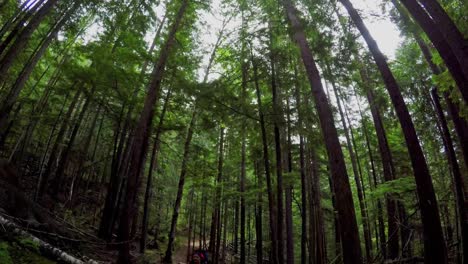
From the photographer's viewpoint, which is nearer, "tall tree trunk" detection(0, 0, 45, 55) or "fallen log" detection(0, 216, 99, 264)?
"fallen log" detection(0, 216, 99, 264)

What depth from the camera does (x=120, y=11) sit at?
10.1 meters

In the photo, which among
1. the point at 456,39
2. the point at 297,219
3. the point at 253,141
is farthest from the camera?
the point at 297,219

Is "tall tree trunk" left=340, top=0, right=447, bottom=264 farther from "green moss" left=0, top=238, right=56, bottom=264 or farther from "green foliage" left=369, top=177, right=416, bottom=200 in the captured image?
"green moss" left=0, top=238, right=56, bottom=264

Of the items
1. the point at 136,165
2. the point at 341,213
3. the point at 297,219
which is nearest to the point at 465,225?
the point at 341,213

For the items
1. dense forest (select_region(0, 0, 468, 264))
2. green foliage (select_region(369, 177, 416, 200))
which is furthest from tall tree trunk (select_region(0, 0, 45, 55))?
green foliage (select_region(369, 177, 416, 200))

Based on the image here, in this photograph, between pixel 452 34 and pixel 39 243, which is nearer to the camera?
pixel 452 34

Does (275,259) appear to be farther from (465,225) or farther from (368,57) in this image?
(368,57)

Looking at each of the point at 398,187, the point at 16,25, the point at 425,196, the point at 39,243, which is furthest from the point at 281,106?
the point at 16,25

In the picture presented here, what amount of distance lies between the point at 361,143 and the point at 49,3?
18.8 meters

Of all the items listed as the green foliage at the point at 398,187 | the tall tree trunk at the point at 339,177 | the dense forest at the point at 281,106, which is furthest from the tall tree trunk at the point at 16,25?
the green foliage at the point at 398,187

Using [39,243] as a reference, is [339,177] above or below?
above

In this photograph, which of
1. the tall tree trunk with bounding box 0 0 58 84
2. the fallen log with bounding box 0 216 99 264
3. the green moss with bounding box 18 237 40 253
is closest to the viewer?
the green moss with bounding box 18 237 40 253

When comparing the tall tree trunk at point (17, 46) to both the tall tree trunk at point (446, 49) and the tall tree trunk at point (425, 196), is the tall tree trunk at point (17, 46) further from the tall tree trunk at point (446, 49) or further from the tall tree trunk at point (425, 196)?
the tall tree trunk at point (425, 196)

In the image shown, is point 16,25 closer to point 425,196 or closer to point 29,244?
point 29,244
